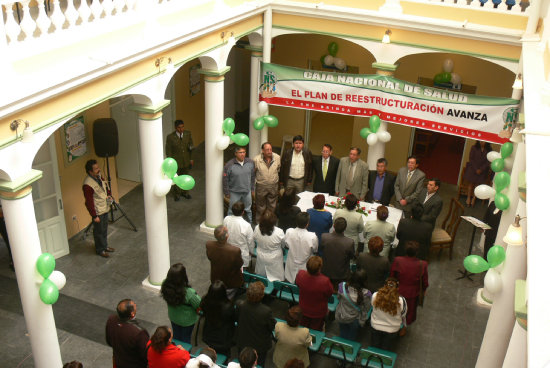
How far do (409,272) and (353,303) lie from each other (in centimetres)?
88

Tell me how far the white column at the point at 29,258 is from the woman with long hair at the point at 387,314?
3.93 m

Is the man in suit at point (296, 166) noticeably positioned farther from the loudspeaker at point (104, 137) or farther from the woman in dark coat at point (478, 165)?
the woman in dark coat at point (478, 165)

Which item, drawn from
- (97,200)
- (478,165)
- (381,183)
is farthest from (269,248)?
(478,165)

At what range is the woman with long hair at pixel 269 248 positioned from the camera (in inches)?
321

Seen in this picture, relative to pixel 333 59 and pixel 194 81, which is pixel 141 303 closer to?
pixel 194 81

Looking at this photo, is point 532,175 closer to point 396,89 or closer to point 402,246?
point 402,246

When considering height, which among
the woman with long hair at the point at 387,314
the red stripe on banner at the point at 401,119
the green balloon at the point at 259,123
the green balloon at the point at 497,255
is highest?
the red stripe on banner at the point at 401,119

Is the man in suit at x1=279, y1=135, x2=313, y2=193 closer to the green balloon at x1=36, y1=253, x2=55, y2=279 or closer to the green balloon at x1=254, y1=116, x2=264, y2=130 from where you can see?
the green balloon at x1=254, y1=116, x2=264, y2=130

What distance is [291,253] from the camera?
830 centimetres

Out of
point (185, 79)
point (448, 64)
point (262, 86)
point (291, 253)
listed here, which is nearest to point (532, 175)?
point (291, 253)

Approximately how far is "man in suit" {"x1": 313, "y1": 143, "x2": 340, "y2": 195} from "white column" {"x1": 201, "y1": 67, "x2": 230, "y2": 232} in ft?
5.70

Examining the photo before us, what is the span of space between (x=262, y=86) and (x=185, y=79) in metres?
3.29

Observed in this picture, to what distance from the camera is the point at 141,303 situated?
29.6 feet

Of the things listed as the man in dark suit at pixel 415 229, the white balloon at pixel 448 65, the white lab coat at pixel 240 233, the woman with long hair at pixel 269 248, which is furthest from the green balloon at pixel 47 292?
the white balloon at pixel 448 65
